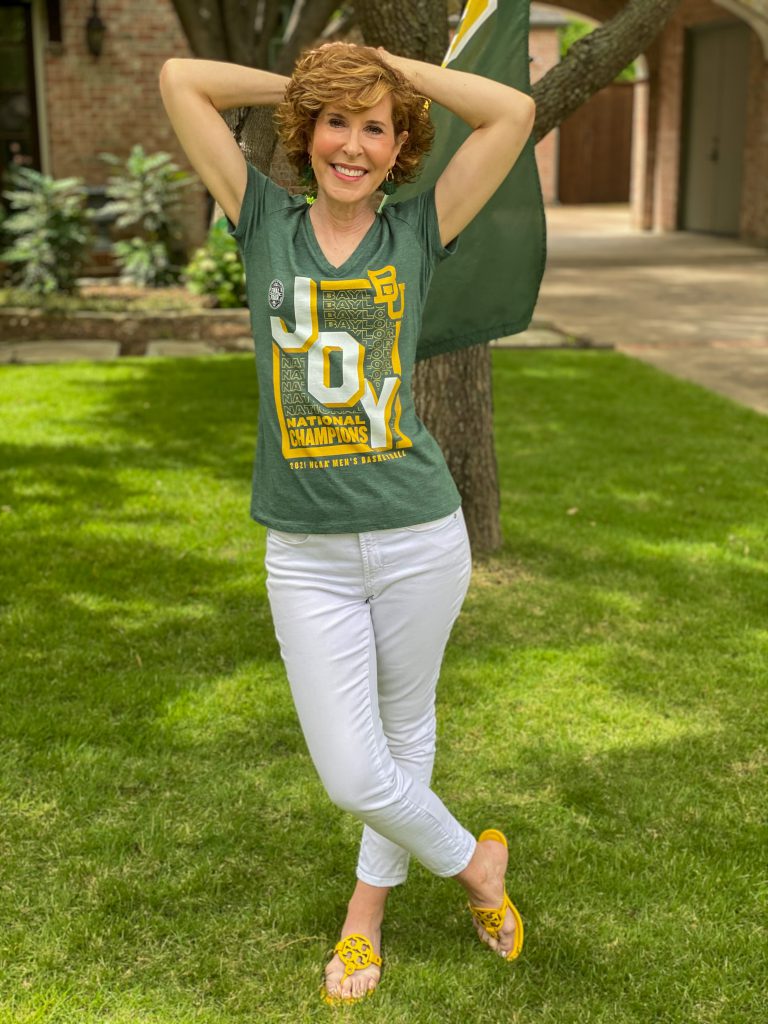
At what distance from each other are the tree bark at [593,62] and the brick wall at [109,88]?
9892 millimetres

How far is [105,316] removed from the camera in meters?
10.4

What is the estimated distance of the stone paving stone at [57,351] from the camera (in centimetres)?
888

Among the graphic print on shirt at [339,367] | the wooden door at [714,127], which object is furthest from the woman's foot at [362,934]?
the wooden door at [714,127]

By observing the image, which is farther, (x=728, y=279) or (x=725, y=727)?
(x=728, y=279)

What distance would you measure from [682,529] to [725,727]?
179cm

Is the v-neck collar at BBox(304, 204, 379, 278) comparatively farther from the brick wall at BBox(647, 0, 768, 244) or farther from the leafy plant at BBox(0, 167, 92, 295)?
the brick wall at BBox(647, 0, 768, 244)

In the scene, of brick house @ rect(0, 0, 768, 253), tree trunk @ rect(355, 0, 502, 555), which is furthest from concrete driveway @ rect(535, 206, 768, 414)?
tree trunk @ rect(355, 0, 502, 555)

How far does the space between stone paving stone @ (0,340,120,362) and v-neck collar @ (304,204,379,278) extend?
6.78 meters

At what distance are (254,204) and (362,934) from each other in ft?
4.69

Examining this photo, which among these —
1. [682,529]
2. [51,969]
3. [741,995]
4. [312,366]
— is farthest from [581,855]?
[682,529]

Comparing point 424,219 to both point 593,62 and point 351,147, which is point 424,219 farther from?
point 593,62

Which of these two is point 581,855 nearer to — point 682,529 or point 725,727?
point 725,727

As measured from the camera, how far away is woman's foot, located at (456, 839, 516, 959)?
251 cm

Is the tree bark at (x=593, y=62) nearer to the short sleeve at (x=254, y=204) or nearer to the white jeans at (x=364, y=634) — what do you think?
the short sleeve at (x=254, y=204)
